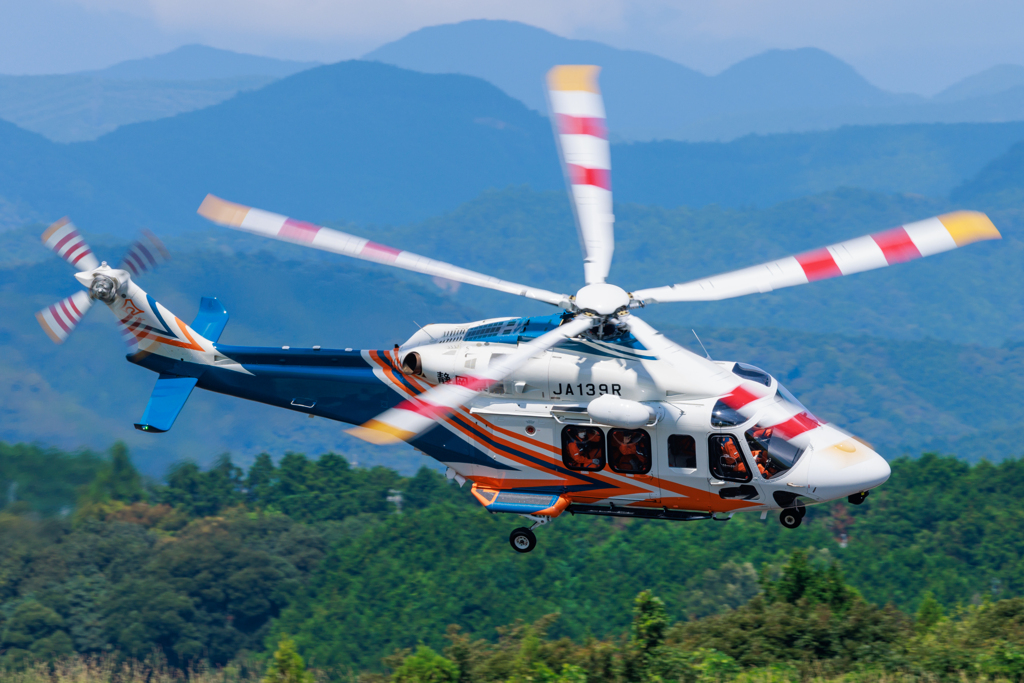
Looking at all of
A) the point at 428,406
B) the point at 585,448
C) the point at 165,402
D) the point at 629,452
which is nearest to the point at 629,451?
the point at 629,452

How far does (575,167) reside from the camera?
1698 cm

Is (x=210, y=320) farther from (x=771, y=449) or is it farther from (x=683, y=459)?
(x=771, y=449)

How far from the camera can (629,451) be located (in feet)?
57.8

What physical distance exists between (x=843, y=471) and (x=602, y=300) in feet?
16.5

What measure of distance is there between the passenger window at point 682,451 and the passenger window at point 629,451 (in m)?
0.41

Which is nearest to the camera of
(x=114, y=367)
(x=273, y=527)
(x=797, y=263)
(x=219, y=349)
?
(x=797, y=263)

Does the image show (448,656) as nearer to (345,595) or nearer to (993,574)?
(345,595)

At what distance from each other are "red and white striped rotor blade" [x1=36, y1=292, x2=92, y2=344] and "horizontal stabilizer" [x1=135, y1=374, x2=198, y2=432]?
195 cm

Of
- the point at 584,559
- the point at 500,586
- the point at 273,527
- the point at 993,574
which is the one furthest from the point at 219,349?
the point at 273,527

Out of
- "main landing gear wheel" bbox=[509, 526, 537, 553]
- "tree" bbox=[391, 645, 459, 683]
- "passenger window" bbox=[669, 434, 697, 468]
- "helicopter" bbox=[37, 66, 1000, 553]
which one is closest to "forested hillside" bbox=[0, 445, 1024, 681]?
"tree" bbox=[391, 645, 459, 683]

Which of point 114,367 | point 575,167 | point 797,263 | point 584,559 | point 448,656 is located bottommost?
point 448,656

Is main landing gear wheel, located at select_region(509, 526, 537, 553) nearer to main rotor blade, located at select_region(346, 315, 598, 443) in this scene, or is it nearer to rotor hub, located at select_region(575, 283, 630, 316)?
main rotor blade, located at select_region(346, 315, 598, 443)

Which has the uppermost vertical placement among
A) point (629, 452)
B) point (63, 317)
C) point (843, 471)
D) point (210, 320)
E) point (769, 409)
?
point (210, 320)

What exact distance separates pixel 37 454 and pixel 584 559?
49.5m
